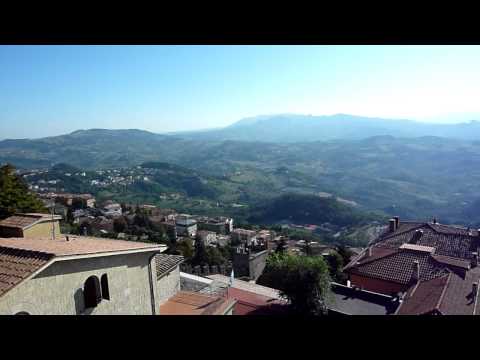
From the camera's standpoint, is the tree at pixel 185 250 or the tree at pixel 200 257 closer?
the tree at pixel 200 257

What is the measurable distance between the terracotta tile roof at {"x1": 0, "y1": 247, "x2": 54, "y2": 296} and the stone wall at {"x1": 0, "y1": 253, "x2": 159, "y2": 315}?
11 centimetres

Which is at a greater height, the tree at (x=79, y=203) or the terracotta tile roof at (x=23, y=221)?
the terracotta tile roof at (x=23, y=221)

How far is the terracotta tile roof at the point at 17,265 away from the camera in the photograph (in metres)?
5.07

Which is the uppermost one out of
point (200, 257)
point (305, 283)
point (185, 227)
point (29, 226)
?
point (29, 226)

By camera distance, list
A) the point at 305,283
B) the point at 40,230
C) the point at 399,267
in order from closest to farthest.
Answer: the point at 40,230 → the point at 305,283 → the point at 399,267

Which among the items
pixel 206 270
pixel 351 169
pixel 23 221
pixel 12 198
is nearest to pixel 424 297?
pixel 23 221

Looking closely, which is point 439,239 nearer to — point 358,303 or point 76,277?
point 358,303

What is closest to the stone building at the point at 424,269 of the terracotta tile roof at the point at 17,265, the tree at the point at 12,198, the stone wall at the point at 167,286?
the stone wall at the point at 167,286

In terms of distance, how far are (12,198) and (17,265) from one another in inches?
344

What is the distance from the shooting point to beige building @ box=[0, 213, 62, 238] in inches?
290

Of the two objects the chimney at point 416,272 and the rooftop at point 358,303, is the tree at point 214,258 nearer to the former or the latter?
the rooftop at point 358,303

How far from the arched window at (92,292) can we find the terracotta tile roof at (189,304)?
8.56ft

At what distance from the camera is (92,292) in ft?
20.0
